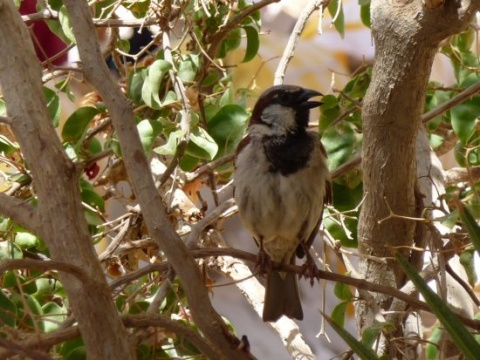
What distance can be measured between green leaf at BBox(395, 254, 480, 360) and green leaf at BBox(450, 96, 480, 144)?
1.96 ft

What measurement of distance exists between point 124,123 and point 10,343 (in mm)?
396

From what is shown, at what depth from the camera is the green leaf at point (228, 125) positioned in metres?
1.75

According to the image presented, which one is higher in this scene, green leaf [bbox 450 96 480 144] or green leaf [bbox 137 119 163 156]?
green leaf [bbox 137 119 163 156]

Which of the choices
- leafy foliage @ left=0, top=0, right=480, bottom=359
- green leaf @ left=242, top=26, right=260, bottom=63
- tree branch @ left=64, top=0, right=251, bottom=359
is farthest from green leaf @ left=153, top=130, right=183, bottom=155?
green leaf @ left=242, top=26, right=260, bottom=63

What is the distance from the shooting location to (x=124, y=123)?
3.83 feet

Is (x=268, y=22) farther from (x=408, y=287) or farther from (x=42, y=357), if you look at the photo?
(x=42, y=357)

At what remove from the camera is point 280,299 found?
5.80 ft

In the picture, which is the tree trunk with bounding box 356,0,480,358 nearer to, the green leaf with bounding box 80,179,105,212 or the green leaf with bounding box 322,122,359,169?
Result: the green leaf with bounding box 322,122,359,169

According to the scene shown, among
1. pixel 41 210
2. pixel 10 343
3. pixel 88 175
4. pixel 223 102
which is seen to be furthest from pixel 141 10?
pixel 10 343

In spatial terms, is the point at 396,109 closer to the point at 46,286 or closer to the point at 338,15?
the point at 338,15

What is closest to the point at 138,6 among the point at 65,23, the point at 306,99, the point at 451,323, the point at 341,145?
the point at 65,23

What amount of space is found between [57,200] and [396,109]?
628 millimetres

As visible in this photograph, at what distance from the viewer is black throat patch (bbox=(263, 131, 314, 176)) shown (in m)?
1.70

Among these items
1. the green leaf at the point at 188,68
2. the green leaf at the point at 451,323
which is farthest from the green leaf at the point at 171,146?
the green leaf at the point at 451,323
